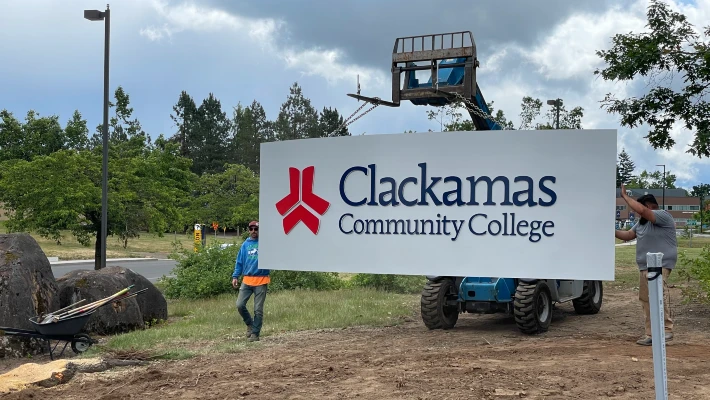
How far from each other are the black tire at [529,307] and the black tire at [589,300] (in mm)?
2141

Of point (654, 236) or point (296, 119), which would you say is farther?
point (296, 119)

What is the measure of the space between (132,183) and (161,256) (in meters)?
18.0

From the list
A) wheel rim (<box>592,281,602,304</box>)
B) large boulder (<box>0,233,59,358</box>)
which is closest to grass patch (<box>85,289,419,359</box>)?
large boulder (<box>0,233,59,358</box>)

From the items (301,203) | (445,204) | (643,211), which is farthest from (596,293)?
(301,203)

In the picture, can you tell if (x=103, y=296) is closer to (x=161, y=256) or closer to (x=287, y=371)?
(x=287, y=371)

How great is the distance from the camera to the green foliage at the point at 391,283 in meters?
17.4

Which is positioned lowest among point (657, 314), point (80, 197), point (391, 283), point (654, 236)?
point (391, 283)

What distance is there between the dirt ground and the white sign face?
1.09 meters

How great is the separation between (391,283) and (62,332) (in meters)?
9.65

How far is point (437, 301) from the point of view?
10.2 meters

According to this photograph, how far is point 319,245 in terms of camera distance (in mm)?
7406

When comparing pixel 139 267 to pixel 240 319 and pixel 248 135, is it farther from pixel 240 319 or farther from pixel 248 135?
pixel 248 135

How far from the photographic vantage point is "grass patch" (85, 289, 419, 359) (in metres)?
9.83

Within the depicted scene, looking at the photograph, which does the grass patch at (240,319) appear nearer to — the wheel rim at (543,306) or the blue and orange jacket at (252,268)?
the blue and orange jacket at (252,268)
